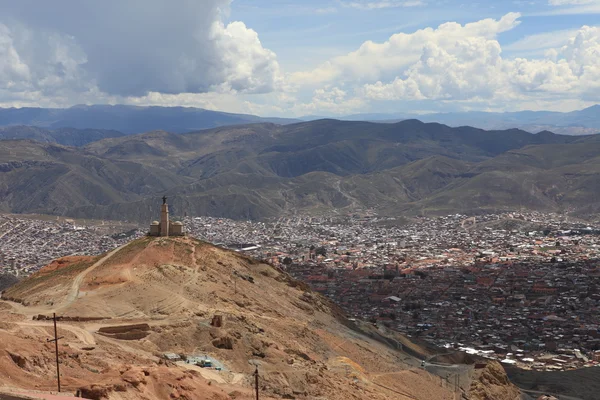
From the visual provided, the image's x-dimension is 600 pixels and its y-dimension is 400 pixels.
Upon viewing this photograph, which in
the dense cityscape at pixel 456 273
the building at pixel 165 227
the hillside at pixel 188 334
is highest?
the building at pixel 165 227

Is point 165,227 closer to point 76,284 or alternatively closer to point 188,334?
point 76,284

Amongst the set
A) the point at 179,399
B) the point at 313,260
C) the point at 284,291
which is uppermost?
the point at 179,399

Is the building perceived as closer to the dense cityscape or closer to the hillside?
the hillside

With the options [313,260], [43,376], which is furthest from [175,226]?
[313,260]

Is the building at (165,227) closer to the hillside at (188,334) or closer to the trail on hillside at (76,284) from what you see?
the hillside at (188,334)

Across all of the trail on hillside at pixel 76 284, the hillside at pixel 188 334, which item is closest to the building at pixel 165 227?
the hillside at pixel 188 334

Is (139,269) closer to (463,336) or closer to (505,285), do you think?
(463,336)

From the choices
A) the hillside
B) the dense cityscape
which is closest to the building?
the hillside
